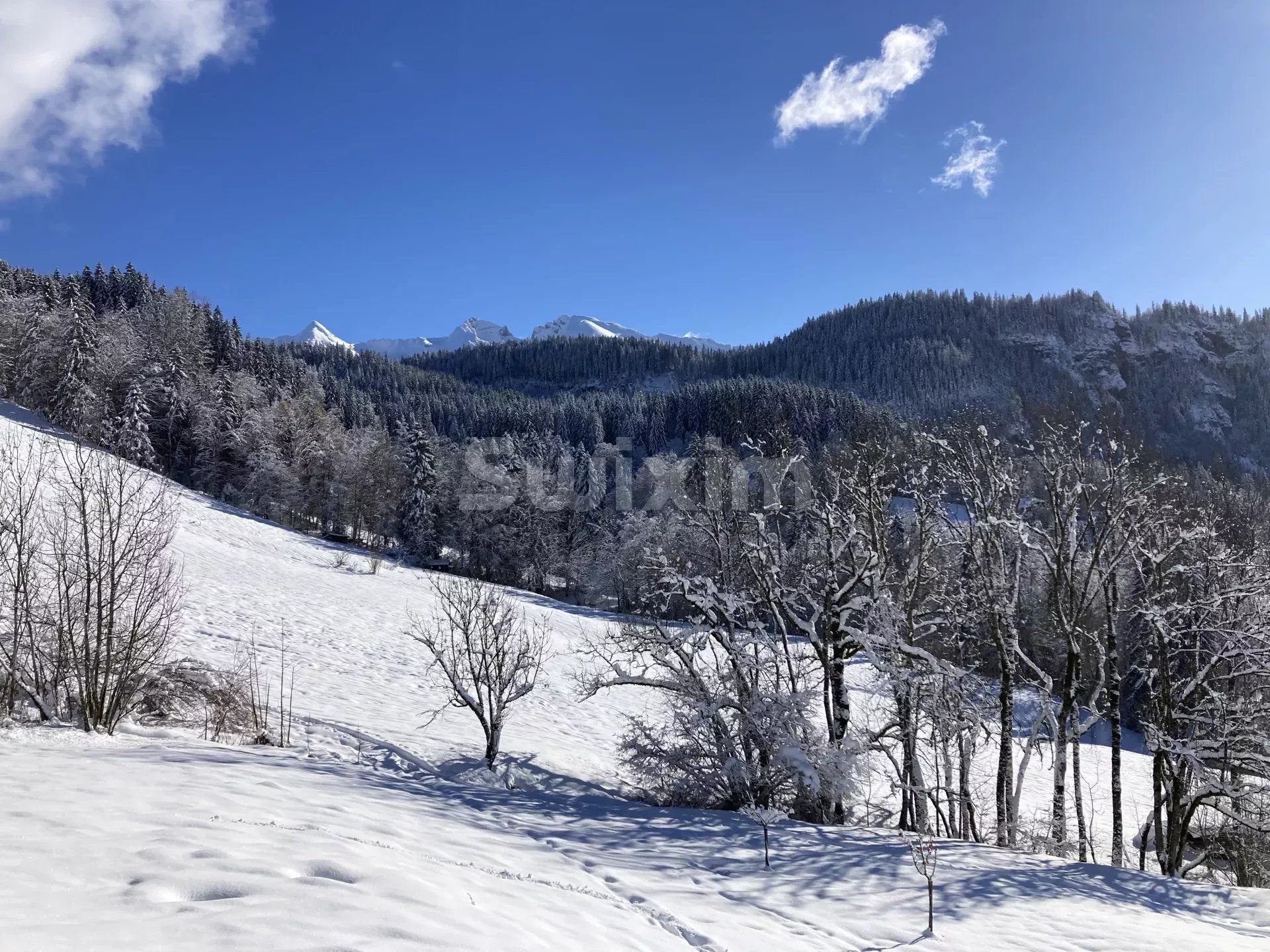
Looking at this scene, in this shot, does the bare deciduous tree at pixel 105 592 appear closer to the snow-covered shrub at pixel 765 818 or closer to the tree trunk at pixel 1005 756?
the snow-covered shrub at pixel 765 818

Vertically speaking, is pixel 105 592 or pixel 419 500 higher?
pixel 419 500

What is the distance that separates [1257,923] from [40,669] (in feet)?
58.7

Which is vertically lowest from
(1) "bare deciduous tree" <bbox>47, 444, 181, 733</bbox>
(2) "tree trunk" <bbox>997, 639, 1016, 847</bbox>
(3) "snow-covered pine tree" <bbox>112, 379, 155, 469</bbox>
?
(2) "tree trunk" <bbox>997, 639, 1016, 847</bbox>

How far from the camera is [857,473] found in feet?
54.1

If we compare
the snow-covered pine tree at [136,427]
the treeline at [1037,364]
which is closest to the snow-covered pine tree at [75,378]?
the snow-covered pine tree at [136,427]

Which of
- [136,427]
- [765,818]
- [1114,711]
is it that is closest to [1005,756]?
[1114,711]

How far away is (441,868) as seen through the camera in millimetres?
5449

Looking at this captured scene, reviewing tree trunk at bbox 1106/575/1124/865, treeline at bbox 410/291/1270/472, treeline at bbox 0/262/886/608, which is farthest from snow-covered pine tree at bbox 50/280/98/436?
treeline at bbox 410/291/1270/472

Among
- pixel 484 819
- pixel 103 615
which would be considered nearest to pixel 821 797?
pixel 484 819

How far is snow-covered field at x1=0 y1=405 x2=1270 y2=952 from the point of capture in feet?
12.3

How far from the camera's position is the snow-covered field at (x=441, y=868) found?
3.75 metres

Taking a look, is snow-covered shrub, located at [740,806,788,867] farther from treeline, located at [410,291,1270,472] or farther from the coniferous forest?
treeline, located at [410,291,1270,472]

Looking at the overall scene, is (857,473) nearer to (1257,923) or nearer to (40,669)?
(1257,923)

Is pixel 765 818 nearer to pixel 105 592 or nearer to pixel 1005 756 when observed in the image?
pixel 1005 756
